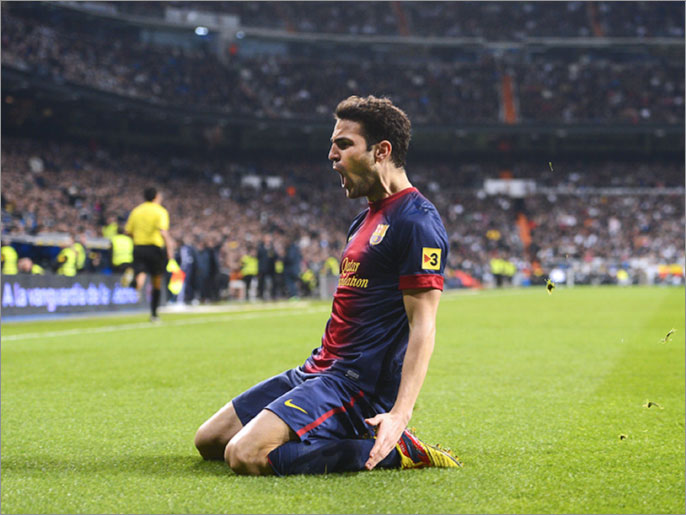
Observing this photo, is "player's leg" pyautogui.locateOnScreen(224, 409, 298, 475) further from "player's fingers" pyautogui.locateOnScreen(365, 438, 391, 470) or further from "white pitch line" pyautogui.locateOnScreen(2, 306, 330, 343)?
"white pitch line" pyautogui.locateOnScreen(2, 306, 330, 343)

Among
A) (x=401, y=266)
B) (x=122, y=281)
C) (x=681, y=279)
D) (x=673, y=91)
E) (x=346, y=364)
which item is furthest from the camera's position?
(x=673, y=91)

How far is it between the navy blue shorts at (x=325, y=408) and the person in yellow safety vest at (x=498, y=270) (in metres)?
42.4

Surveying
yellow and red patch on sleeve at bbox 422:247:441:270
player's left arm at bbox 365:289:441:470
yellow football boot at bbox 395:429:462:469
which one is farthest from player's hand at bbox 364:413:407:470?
yellow and red patch on sleeve at bbox 422:247:441:270

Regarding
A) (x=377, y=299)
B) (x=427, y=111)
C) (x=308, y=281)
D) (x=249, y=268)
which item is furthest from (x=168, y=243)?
(x=427, y=111)

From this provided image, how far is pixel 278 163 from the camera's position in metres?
53.0

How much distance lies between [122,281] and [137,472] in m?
16.2

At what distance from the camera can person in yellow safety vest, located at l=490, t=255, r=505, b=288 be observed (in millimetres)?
45625

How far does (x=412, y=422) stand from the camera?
5301mm

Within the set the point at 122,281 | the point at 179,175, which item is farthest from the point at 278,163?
the point at 122,281

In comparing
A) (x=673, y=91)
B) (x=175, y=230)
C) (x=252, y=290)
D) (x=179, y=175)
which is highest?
(x=673, y=91)

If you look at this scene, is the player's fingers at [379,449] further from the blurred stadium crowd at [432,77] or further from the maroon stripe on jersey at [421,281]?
the blurred stadium crowd at [432,77]

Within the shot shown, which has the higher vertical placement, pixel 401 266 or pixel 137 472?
pixel 401 266

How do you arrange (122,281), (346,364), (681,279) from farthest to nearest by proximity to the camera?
1. (681,279)
2. (122,281)
3. (346,364)

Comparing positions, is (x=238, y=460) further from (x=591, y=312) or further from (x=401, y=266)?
(x=591, y=312)
